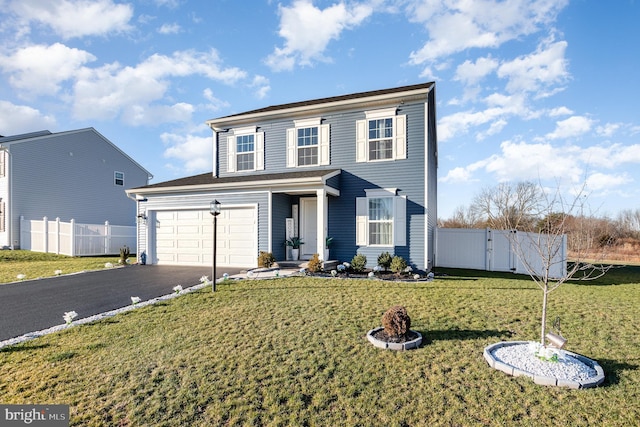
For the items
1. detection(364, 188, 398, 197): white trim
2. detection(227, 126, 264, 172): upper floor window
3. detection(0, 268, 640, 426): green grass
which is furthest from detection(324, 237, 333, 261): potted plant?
detection(227, 126, 264, 172): upper floor window

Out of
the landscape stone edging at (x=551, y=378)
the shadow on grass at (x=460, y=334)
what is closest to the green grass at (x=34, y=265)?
the shadow on grass at (x=460, y=334)

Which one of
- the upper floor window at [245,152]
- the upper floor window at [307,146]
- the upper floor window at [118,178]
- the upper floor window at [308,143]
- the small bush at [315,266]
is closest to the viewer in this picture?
the small bush at [315,266]

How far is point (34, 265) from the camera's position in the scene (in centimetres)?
1307

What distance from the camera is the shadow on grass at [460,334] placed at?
4.99m

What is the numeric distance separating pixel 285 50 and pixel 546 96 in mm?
9300

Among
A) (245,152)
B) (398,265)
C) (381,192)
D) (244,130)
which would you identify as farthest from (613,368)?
(244,130)

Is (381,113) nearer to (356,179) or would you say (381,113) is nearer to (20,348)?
(356,179)

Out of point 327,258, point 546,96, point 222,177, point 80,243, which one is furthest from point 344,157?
point 80,243

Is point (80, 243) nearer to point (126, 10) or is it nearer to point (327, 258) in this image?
point (126, 10)

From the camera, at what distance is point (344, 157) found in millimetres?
11969

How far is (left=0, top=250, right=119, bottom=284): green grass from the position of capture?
10961 millimetres

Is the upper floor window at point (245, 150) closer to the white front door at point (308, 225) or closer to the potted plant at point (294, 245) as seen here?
the white front door at point (308, 225)

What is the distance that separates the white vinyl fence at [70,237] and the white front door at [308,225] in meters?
11.6
